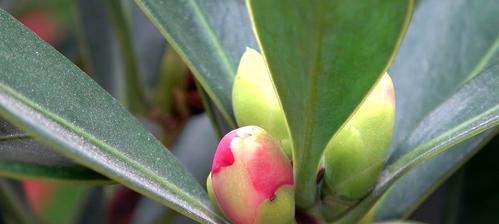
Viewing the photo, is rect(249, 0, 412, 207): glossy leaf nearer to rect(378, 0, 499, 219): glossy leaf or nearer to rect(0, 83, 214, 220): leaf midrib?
rect(0, 83, 214, 220): leaf midrib

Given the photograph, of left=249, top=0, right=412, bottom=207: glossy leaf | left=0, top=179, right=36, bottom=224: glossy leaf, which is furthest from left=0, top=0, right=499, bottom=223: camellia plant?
left=0, top=179, right=36, bottom=224: glossy leaf

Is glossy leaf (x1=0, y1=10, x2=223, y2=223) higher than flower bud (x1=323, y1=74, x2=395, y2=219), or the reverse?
glossy leaf (x1=0, y1=10, x2=223, y2=223)

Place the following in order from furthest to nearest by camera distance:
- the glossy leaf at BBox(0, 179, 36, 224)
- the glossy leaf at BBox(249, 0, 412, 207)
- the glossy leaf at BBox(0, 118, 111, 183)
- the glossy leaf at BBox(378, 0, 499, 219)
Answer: the glossy leaf at BBox(0, 179, 36, 224), the glossy leaf at BBox(378, 0, 499, 219), the glossy leaf at BBox(0, 118, 111, 183), the glossy leaf at BBox(249, 0, 412, 207)

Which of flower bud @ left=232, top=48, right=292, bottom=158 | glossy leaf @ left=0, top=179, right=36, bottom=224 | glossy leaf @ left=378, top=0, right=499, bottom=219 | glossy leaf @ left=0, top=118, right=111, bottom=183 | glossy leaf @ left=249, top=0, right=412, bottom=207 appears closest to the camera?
glossy leaf @ left=249, top=0, right=412, bottom=207

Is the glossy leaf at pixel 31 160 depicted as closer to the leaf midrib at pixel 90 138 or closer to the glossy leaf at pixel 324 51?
the leaf midrib at pixel 90 138

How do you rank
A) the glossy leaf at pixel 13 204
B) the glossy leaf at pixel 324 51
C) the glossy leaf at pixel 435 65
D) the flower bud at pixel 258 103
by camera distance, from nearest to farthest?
the glossy leaf at pixel 324 51 → the flower bud at pixel 258 103 → the glossy leaf at pixel 435 65 → the glossy leaf at pixel 13 204

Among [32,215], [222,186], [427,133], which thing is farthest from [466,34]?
[32,215]

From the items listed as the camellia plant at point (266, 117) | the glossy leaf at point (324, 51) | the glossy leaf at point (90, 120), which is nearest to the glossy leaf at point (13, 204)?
the camellia plant at point (266, 117)
